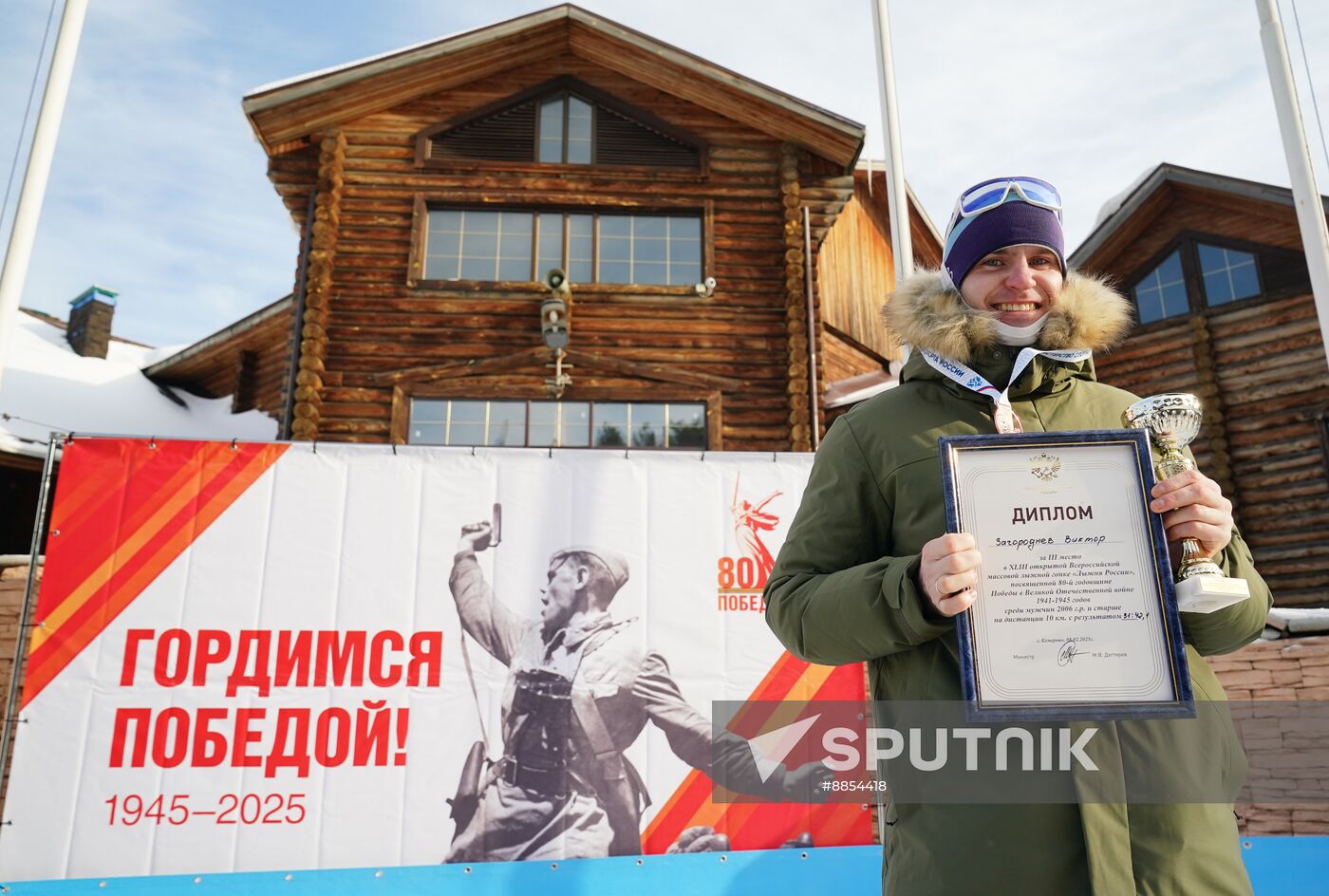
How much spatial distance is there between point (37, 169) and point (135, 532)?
490 centimetres

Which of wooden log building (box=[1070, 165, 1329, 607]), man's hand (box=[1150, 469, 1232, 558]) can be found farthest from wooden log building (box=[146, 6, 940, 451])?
man's hand (box=[1150, 469, 1232, 558])

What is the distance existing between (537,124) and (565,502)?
8.03m

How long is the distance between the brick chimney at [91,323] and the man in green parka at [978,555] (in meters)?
21.5

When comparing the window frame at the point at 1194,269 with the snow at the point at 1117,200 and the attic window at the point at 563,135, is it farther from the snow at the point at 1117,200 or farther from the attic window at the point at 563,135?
the attic window at the point at 563,135

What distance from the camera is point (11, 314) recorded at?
317 inches

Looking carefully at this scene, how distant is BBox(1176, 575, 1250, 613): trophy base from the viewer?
4.88 feet

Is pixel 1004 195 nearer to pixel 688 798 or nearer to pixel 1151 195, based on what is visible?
pixel 688 798

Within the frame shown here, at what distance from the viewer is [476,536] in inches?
237

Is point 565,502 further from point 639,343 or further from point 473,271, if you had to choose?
point 473,271

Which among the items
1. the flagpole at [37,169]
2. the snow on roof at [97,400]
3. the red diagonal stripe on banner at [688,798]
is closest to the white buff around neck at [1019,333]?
the red diagonal stripe on banner at [688,798]

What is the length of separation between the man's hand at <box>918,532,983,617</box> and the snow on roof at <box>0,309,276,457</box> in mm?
15189

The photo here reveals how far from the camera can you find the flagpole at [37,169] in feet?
26.2

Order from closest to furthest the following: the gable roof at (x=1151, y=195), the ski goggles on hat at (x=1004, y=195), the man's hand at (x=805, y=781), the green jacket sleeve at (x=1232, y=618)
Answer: the green jacket sleeve at (x=1232, y=618) < the ski goggles on hat at (x=1004, y=195) < the man's hand at (x=805, y=781) < the gable roof at (x=1151, y=195)

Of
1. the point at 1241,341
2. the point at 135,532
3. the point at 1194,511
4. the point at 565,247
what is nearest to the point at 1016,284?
the point at 1194,511
